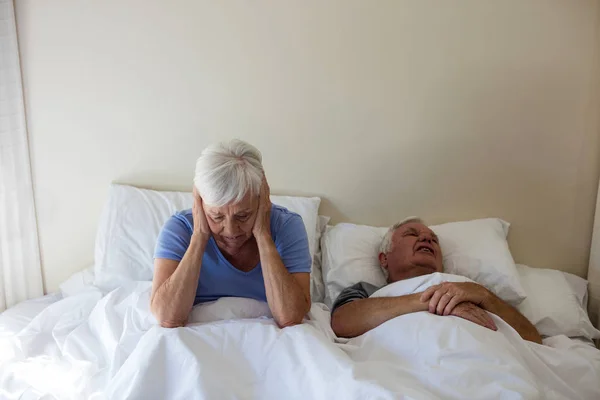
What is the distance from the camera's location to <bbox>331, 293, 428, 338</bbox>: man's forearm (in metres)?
1.95

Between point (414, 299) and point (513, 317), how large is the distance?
0.36 m

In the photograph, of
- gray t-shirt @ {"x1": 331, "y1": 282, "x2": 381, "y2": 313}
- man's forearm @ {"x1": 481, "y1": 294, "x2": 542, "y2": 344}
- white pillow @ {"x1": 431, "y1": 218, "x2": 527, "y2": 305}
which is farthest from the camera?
white pillow @ {"x1": 431, "y1": 218, "x2": 527, "y2": 305}

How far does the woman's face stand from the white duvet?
223 mm

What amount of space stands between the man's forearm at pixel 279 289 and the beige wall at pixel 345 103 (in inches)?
26.0

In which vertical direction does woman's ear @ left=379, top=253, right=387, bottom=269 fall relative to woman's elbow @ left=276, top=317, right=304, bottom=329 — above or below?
above

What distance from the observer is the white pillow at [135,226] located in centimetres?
237

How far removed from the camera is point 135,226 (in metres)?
2.42

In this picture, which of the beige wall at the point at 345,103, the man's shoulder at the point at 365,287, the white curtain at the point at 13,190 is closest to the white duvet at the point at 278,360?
the man's shoulder at the point at 365,287

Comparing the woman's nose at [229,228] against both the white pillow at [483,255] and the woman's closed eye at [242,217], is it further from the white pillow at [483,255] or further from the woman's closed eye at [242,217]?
the white pillow at [483,255]

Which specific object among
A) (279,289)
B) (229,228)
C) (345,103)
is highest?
(345,103)

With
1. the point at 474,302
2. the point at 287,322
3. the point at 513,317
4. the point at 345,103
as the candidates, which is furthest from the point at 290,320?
the point at 345,103

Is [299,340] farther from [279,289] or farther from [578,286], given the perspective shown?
[578,286]

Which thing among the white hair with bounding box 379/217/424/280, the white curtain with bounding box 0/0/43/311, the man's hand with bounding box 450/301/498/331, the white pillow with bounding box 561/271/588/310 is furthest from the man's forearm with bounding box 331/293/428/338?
the white curtain with bounding box 0/0/43/311

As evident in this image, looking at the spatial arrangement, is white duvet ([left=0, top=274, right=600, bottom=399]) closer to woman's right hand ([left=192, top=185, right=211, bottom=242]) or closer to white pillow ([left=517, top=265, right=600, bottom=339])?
white pillow ([left=517, top=265, right=600, bottom=339])
